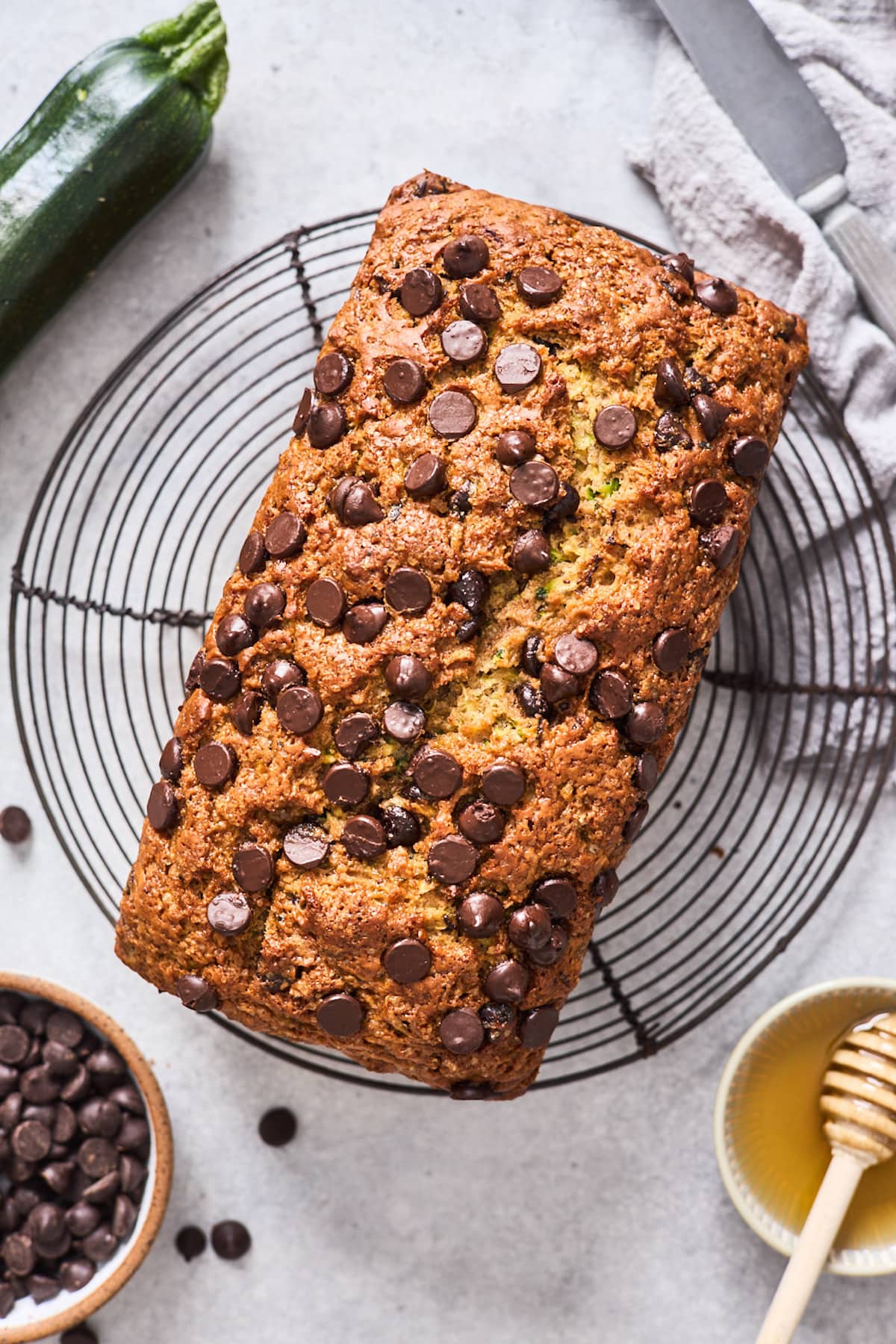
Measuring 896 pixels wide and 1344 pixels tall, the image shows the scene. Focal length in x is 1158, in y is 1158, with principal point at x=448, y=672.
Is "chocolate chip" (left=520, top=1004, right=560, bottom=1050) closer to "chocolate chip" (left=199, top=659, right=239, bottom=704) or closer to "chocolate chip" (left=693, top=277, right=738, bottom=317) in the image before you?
"chocolate chip" (left=199, top=659, right=239, bottom=704)

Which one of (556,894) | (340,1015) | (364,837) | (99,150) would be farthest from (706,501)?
(99,150)

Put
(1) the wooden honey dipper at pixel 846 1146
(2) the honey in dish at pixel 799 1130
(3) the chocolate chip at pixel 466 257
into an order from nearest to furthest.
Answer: (3) the chocolate chip at pixel 466 257, (1) the wooden honey dipper at pixel 846 1146, (2) the honey in dish at pixel 799 1130

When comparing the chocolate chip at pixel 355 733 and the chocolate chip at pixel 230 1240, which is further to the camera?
the chocolate chip at pixel 230 1240

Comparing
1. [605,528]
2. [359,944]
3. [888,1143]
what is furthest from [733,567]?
[888,1143]

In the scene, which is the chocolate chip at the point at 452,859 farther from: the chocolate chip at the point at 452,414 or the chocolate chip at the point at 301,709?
the chocolate chip at the point at 452,414

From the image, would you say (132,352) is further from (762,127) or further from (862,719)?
(862,719)

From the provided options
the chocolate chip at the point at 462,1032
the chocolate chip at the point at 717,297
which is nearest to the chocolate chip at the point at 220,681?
the chocolate chip at the point at 462,1032

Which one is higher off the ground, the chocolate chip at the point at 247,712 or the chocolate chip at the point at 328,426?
the chocolate chip at the point at 328,426
